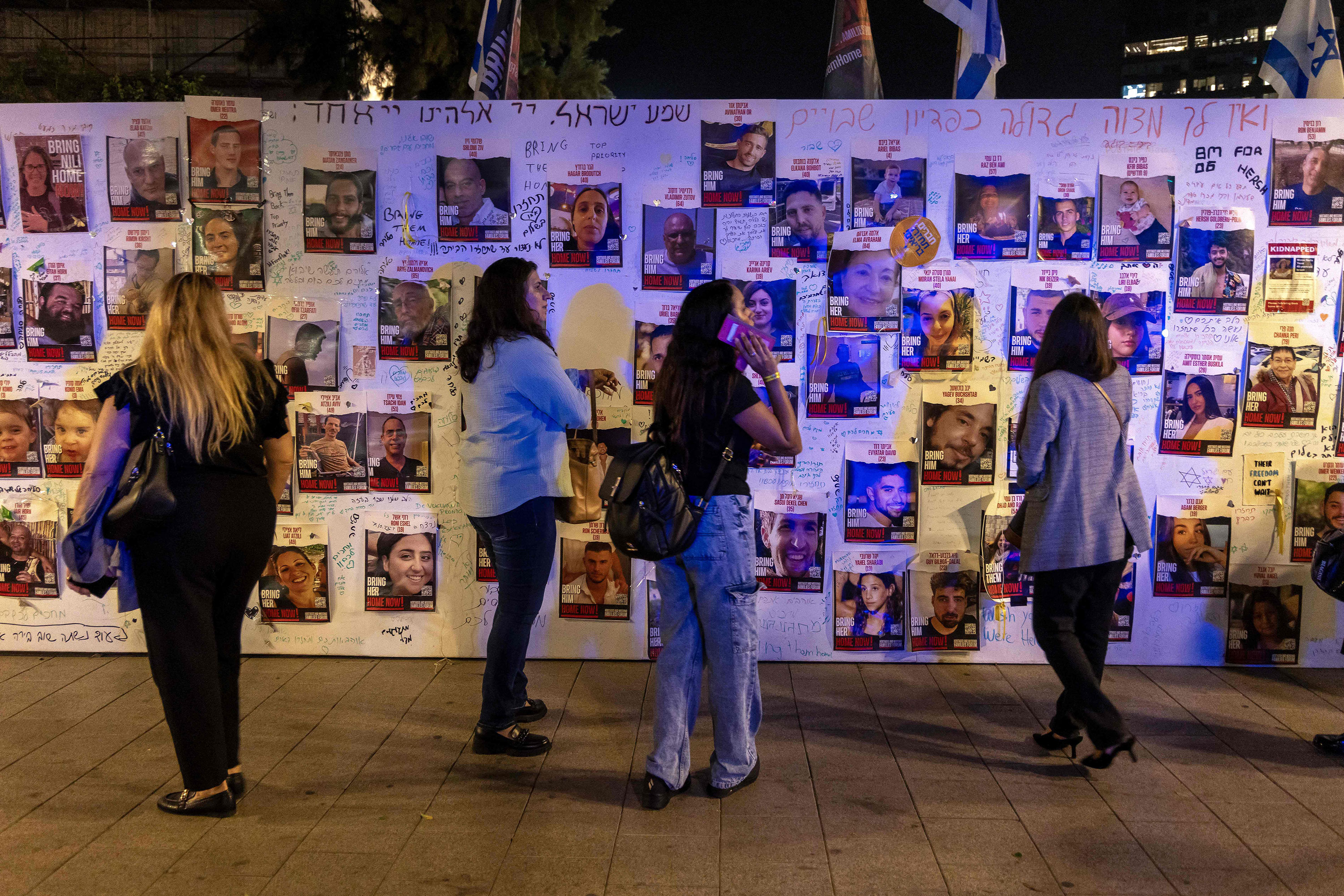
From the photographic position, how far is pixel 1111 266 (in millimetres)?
4645

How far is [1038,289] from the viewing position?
4645 millimetres

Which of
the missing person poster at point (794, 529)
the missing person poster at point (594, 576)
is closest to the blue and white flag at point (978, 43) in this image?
the missing person poster at point (794, 529)

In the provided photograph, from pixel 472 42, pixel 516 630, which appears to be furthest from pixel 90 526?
pixel 472 42

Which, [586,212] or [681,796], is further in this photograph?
[586,212]

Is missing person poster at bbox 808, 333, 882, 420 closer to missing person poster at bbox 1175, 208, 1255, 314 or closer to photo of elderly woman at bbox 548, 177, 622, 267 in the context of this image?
photo of elderly woman at bbox 548, 177, 622, 267

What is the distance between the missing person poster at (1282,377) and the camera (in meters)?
4.66

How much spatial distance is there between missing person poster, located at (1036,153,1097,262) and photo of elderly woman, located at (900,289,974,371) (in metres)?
0.46

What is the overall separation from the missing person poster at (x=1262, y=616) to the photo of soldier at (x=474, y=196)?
4.01 meters

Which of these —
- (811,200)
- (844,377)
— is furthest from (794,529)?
(811,200)

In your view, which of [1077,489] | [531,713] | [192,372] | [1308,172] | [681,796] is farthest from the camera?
[1308,172]

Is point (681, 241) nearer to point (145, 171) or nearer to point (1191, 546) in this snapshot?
point (145, 171)

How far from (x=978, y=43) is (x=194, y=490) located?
14.0ft

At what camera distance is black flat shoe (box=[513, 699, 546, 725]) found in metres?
4.03

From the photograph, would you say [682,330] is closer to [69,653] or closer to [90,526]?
[90,526]
